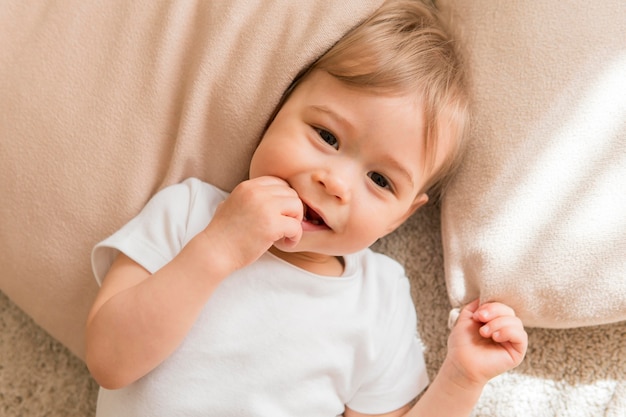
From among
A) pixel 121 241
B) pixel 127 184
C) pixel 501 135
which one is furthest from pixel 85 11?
pixel 501 135

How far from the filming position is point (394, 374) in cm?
117

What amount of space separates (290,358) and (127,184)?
1.36ft

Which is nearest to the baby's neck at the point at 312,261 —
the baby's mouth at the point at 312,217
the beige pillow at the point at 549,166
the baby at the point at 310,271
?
the baby at the point at 310,271

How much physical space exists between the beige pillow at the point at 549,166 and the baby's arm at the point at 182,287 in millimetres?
374

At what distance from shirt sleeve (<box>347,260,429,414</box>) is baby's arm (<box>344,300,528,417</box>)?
4 centimetres

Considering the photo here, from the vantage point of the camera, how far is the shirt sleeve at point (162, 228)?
1060 mm

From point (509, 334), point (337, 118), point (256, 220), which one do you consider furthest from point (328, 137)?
point (509, 334)

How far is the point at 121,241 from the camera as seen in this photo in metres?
1.06

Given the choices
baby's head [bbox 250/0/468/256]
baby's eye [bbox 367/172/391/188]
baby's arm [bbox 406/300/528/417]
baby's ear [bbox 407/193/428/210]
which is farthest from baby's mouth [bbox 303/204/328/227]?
baby's arm [bbox 406/300/528/417]

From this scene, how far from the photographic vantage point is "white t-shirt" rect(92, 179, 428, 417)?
1048 millimetres

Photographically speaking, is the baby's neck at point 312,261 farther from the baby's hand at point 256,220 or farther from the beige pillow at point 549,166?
the beige pillow at point 549,166

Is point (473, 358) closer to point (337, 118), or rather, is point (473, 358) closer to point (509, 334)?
point (509, 334)

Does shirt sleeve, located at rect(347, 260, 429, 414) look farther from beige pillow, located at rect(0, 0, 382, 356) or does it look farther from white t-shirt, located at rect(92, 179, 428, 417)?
beige pillow, located at rect(0, 0, 382, 356)

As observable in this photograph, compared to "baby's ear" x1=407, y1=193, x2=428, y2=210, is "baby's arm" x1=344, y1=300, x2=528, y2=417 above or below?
below
